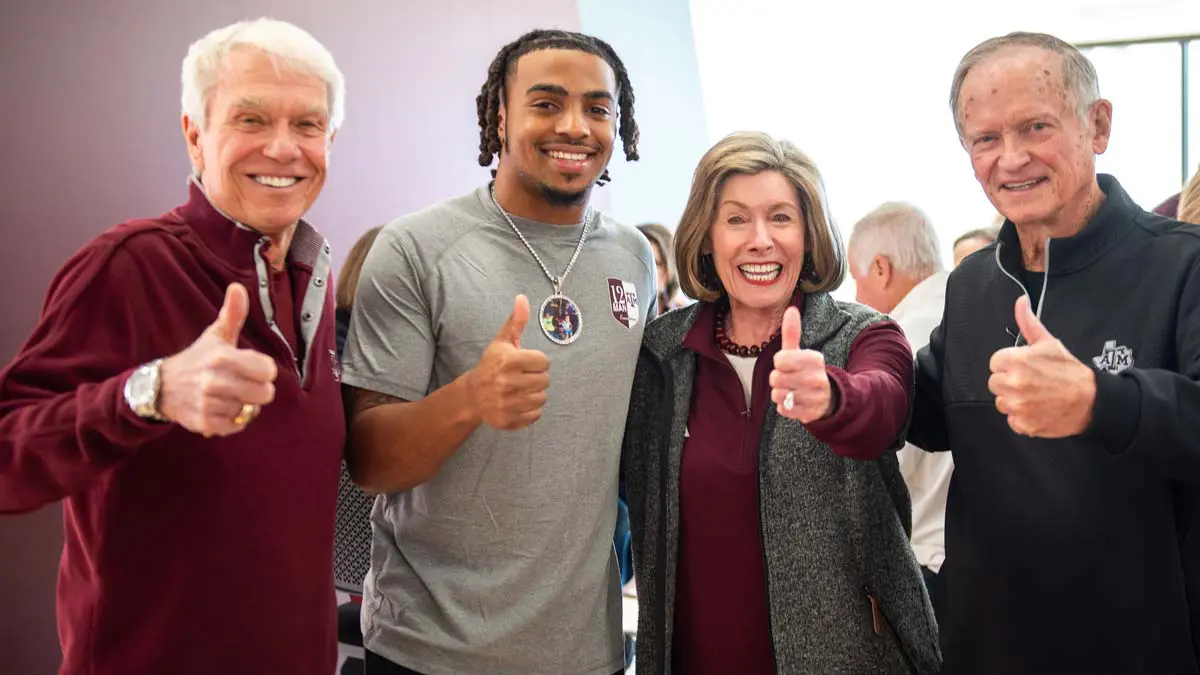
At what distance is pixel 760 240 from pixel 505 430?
24.7 inches

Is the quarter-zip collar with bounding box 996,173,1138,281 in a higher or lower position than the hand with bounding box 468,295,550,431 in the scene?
higher

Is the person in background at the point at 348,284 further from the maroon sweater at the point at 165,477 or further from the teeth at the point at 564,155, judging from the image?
the maroon sweater at the point at 165,477

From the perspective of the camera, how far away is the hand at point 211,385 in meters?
1.14

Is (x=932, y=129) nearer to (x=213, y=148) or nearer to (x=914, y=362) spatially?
(x=914, y=362)

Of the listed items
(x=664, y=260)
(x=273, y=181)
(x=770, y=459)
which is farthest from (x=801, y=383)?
(x=664, y=260)

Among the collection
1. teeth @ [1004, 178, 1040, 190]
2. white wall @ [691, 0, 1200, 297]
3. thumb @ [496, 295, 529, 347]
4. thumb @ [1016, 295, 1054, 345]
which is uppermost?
white wall @ [691, 0, 1200, 297]

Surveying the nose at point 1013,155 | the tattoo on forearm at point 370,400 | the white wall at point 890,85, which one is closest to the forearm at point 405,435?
the tattoo on forearm at point 370,400

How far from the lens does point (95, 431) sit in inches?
45.4

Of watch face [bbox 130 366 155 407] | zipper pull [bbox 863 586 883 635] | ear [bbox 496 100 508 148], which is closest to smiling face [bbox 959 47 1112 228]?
zipper pull [bbox 863 586 883 635]

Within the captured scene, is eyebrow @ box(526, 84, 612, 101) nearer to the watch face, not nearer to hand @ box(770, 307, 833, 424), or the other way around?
hand @ box(770, 307, 833, 424)

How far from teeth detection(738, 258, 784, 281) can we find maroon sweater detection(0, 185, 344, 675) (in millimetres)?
862

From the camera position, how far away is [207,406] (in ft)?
3.73

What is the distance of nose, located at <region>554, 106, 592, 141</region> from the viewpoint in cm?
188

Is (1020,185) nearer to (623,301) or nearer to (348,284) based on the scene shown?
(623,301)
